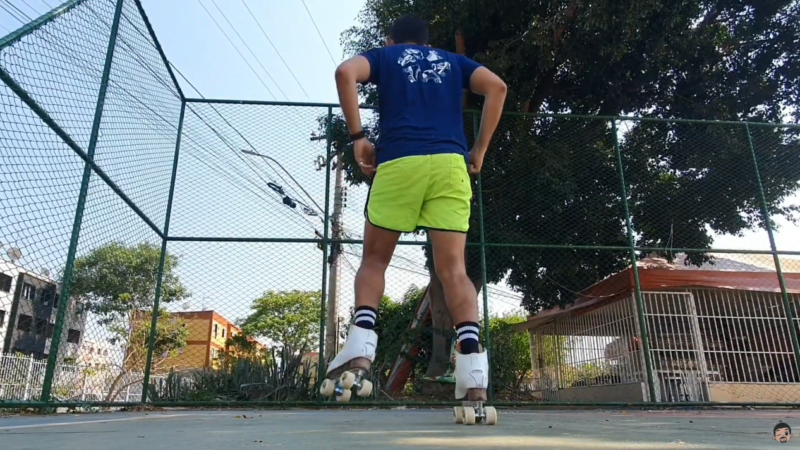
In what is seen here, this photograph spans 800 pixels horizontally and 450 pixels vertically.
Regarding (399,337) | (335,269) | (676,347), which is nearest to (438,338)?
(399,337)

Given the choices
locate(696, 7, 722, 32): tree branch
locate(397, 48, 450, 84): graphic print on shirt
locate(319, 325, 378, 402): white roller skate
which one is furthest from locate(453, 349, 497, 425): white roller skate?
locate(696, 7, 722, 32): tree branch

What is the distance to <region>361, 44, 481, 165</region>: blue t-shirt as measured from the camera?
2.18 m

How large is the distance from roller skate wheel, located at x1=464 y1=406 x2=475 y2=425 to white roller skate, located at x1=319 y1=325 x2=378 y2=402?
1.34 feet

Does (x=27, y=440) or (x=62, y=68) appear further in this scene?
(x=62, y=68)

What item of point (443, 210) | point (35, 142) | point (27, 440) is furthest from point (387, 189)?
point (35, 142)

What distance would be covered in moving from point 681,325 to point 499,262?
10.3 feet

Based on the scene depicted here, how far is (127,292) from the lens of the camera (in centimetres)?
517

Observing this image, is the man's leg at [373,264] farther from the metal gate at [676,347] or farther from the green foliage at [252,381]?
the metal gate at [676,347]

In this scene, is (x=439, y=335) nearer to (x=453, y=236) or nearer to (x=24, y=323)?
(x=24, y=323)

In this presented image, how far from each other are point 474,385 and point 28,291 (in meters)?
2.95

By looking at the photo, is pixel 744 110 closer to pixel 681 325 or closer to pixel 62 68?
pixel 681 325

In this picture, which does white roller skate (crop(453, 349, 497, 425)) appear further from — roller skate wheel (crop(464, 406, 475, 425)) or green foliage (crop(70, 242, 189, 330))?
green foliage (crop(70, 242, 189, 330))

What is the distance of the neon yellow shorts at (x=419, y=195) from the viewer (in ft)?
6.91

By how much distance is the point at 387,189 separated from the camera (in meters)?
2.13
